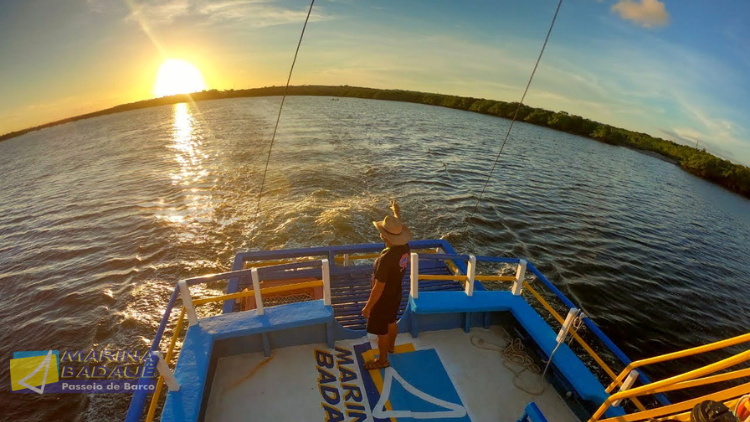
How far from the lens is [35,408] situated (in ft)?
26.7

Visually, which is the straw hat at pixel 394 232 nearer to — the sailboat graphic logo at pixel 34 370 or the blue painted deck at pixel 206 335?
the blue painted deck at pixel 206 335

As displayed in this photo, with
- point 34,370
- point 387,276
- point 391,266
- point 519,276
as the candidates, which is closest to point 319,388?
point 387,276

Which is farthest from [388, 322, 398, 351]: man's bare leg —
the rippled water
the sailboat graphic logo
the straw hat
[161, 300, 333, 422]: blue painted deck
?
the sailboat graphic logo

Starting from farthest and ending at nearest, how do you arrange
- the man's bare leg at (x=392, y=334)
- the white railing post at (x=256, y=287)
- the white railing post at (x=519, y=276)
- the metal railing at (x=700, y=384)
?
the white railing post at (x=519, y=276) → the man's bare leg at (x=392, y=334) → the white railing post at (x=256, y=287) → the metal railing at (x=700, y=384)

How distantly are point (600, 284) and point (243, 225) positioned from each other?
16.5 meters

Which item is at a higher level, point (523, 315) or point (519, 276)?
point (519, 276)

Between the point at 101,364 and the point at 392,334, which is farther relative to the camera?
the point at 101,364

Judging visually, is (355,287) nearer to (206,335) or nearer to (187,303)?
(206,335)

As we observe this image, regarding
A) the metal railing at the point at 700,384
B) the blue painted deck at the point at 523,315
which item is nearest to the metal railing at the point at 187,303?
the blue painted deck at the point at 523,315

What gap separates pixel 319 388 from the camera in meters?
4.69

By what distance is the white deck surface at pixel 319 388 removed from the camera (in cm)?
438

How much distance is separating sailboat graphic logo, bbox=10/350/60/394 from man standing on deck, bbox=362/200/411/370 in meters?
10.4

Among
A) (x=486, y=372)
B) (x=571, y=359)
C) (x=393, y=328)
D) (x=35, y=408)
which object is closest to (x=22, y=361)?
(x=35, y=408)

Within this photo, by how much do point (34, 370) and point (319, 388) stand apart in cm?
1119
